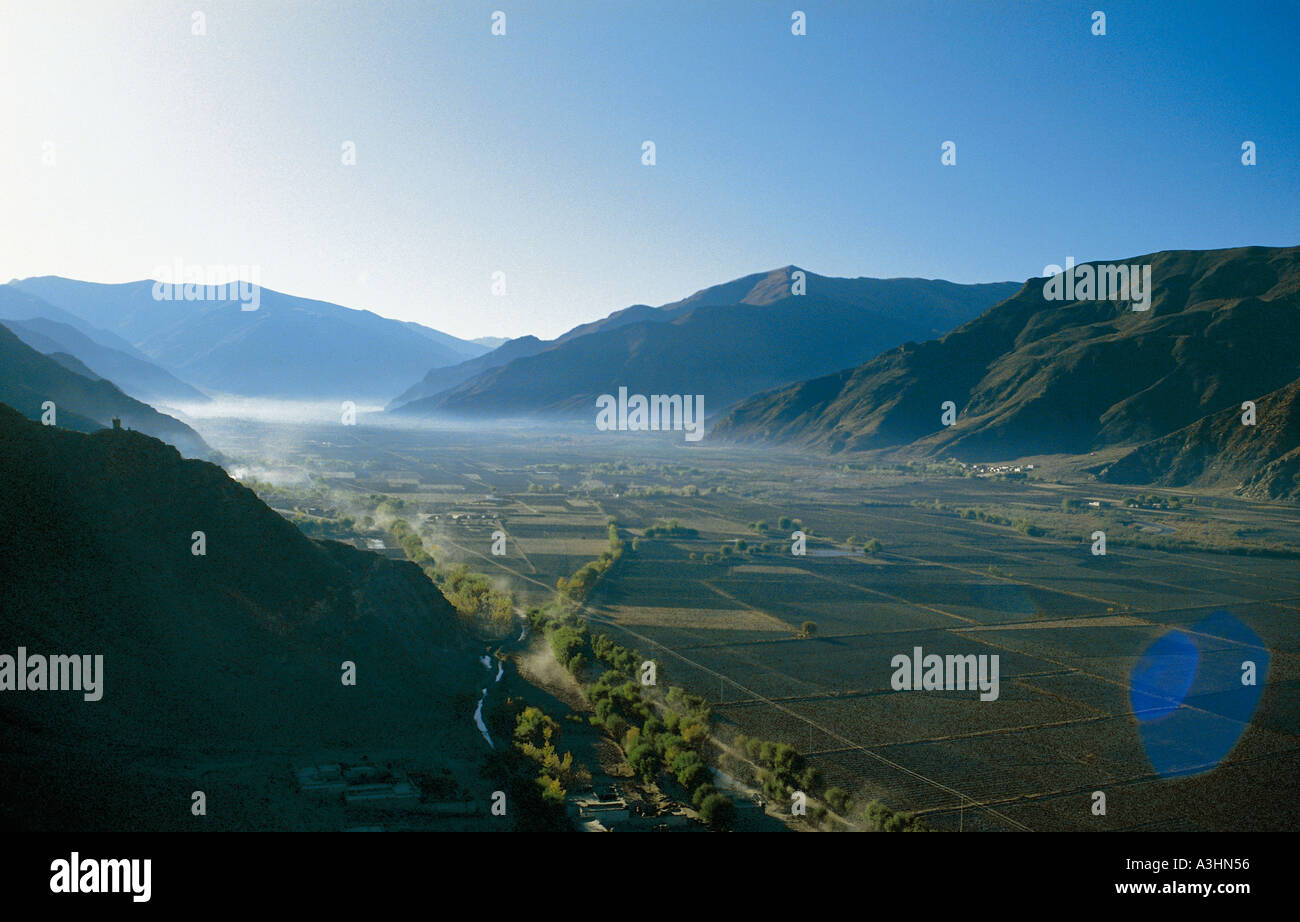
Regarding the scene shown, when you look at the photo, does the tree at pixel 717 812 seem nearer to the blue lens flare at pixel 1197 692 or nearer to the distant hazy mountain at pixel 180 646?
the distant hazy mountain at pixel 180 646

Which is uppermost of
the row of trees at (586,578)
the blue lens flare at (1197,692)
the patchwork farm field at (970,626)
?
the row of trees at (586,578)

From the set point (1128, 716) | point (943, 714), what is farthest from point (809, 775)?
point (1128, 716)

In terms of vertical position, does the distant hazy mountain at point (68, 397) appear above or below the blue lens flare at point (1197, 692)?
above

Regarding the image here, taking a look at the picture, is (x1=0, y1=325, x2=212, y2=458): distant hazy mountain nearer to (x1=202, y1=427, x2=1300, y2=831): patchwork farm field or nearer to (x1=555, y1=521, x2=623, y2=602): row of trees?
(x1=202, y1=427, x2=1300, y2=831): patchwork farm field

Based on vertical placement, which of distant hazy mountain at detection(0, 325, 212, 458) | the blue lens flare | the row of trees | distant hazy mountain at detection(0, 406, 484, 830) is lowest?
the blue lens flare

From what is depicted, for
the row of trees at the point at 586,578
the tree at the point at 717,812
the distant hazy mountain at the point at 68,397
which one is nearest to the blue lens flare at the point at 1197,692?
the tree at the point at 717,812

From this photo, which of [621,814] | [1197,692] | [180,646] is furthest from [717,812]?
[1197,692]

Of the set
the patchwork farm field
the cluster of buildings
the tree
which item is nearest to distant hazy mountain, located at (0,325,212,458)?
the patchwork farm field
